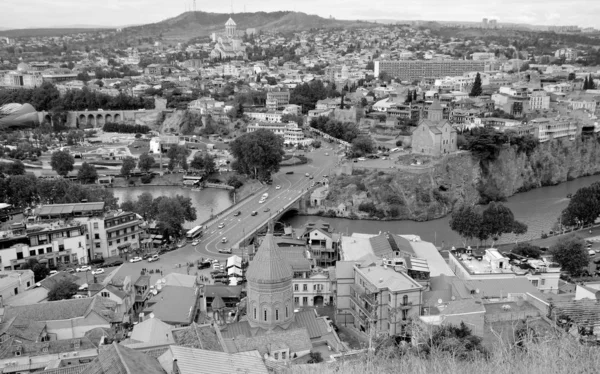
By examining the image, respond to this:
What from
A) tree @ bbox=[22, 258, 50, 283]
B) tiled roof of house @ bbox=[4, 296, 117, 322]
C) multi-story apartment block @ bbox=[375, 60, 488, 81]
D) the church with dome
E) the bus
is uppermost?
multi-story apartment block @ bbox=[375, 60, 488, 81]

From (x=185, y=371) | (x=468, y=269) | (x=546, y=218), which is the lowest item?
(x=546, y=218)

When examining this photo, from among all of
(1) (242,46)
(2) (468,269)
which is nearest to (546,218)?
(2) (468,269)

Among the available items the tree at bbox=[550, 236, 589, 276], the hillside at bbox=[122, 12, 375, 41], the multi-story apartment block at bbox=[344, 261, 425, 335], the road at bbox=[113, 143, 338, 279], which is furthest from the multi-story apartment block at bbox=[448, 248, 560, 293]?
the hillside at bbox=[122, 12, 375, 41]

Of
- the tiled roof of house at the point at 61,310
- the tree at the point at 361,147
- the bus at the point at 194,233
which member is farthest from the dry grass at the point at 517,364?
the tree at the point at 361,147

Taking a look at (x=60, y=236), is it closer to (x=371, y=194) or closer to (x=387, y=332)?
(x=387, y=332)

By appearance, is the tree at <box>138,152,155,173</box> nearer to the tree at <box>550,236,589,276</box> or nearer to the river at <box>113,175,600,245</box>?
the river at <box>113,175,600,245</box>

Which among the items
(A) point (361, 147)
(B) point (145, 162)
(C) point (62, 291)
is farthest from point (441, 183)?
(C) point (62, 291)

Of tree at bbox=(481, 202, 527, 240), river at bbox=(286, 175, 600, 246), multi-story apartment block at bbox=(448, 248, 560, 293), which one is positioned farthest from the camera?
river at bbox=(286, 175, 600, 246)
